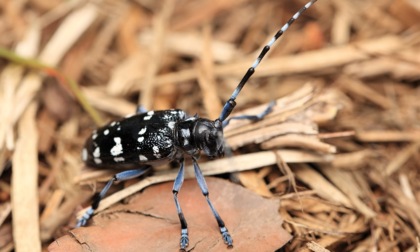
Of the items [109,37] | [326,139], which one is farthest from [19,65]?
[326,139]

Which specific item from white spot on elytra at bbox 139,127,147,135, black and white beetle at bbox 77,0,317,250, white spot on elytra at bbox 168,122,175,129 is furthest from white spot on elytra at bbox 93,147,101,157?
white spot on elytra at bbox 168,122,175,129

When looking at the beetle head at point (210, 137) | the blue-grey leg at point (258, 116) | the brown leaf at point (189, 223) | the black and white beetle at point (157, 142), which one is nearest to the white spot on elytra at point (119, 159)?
the black and white beetle at point (157, 142)

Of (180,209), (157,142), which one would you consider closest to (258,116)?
(157,142)

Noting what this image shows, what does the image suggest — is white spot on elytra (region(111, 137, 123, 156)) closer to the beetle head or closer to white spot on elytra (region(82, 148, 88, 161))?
white spot on elytra (region(82, 148, 88, 161))

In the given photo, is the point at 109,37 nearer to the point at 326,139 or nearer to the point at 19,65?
the point at 19,65

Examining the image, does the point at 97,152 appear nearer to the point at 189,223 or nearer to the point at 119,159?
the point at 119,159
